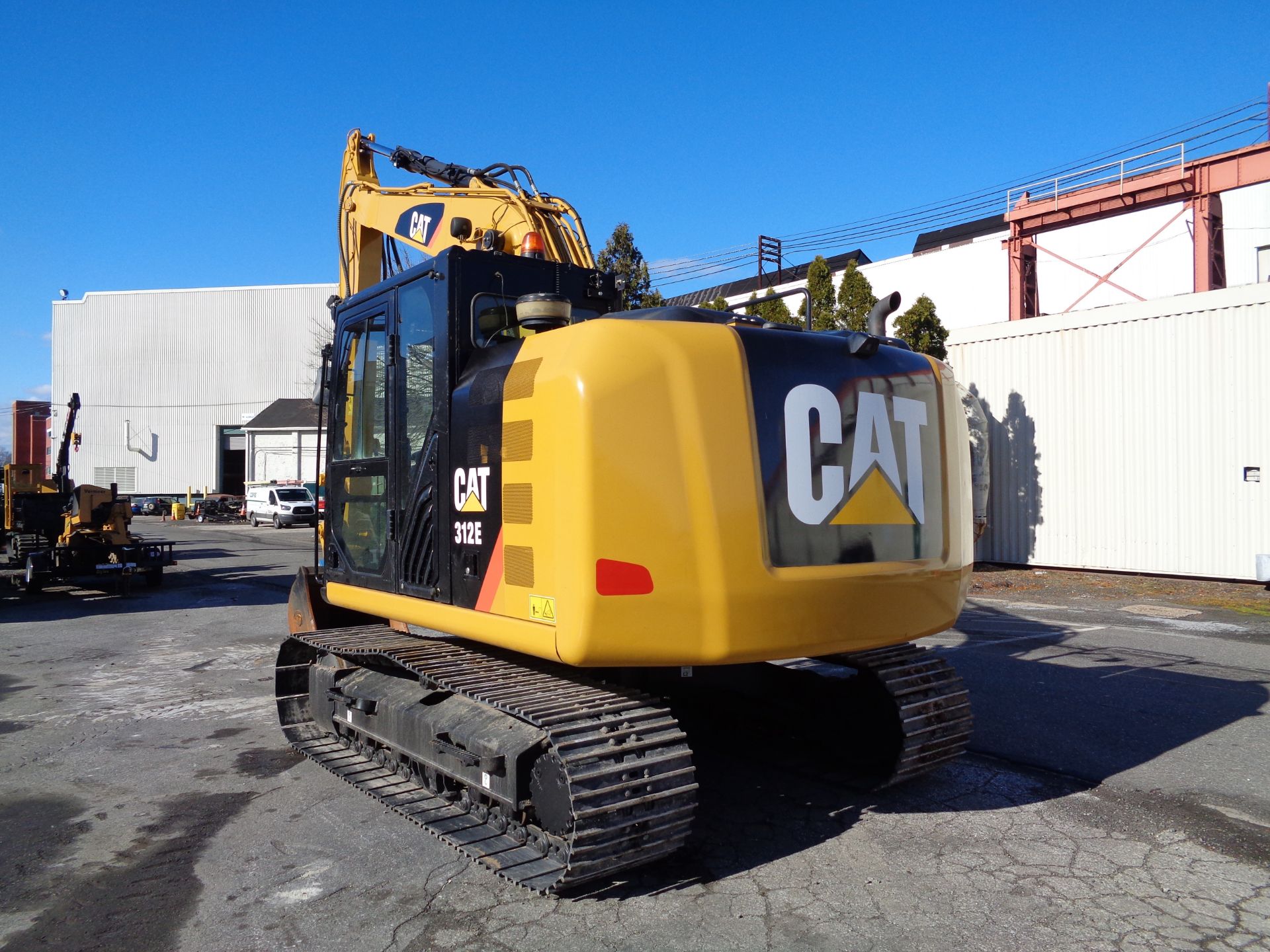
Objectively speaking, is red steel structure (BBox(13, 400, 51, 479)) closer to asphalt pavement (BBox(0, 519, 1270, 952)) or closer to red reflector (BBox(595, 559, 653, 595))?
asphalt pavement (BBox(0, 519, 1270, 952))

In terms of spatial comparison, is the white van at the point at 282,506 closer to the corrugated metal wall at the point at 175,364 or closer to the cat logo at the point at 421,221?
the corrugated metal wall at the point at 175,364

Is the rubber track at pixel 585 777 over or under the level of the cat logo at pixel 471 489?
under

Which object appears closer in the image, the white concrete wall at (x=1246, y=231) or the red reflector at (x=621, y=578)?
the red reflector at (x=621, y=578)

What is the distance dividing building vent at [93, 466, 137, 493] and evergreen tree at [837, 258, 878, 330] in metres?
50.9

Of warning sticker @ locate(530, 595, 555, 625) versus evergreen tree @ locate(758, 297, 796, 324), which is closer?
warning sticker @ locate(530, 595, 555, 625)

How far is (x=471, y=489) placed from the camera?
464cm

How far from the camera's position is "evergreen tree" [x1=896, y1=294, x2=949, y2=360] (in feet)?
60.2

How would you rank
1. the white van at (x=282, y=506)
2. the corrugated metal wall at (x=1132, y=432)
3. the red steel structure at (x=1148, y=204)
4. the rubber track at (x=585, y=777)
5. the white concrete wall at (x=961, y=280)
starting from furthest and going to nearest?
the white van at (x=282, y=506)
the white concrete wall at (x=961, y=280)
the red steel structure at (x=1148, y=204)
the corrugated metal wall at (x=1132, y=432)
the rubber track at (x=585, y=777)

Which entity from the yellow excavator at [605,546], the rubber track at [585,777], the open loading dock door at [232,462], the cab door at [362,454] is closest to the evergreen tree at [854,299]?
the yellow excavator at [605,546]

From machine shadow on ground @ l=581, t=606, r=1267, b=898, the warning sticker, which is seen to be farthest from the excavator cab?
machine shadow on ground @ l=581, t=606, r=1267, b=898

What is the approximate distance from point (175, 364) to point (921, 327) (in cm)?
5027

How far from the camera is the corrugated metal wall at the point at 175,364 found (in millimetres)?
56531

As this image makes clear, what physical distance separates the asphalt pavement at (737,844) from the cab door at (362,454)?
135cm

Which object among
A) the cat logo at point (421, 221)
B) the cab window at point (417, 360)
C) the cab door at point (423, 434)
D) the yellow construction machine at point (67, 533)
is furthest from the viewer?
the yellow construction machine at point (67, 533)
